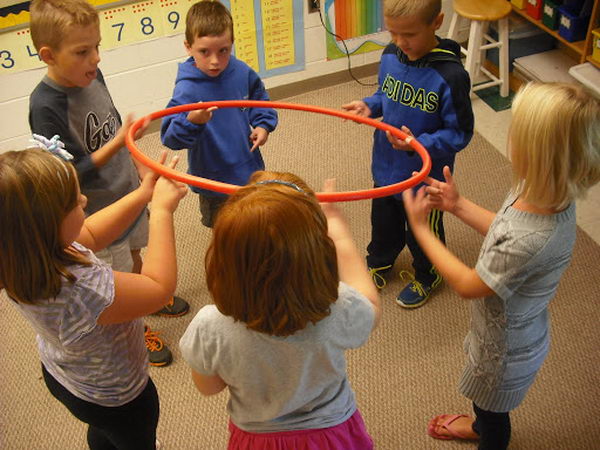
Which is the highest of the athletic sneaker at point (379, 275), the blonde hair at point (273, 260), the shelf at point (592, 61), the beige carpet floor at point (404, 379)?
the blonde hair at point (273, 260)

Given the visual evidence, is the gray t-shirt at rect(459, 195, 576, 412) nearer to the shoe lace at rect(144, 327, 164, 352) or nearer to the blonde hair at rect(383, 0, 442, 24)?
the blonde hair at rect(383, 0, 442, 24)

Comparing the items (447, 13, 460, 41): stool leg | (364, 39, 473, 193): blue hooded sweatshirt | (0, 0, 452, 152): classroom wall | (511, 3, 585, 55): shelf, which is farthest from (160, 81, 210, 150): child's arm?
(511, 3, 585, 55): shelf

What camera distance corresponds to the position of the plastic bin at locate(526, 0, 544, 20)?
11.0ft

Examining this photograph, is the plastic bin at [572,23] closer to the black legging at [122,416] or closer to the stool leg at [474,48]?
the stool leg at [474,48]

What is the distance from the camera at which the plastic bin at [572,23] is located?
10.4 feet

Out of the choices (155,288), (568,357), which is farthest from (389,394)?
(155,288)

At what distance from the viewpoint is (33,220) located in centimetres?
114

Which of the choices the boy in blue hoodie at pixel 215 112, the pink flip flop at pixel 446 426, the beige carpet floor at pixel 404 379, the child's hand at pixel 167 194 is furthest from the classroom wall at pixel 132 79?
the pink flip flop at pixel 446 426

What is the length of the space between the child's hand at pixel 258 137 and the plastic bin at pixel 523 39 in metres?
2.00

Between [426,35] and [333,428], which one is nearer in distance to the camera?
[333,428]

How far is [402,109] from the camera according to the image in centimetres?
205

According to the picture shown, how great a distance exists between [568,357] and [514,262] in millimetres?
1072

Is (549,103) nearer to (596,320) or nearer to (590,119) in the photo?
(590,119)

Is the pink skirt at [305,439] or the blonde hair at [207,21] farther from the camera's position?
the blonde hair at [207,21]
